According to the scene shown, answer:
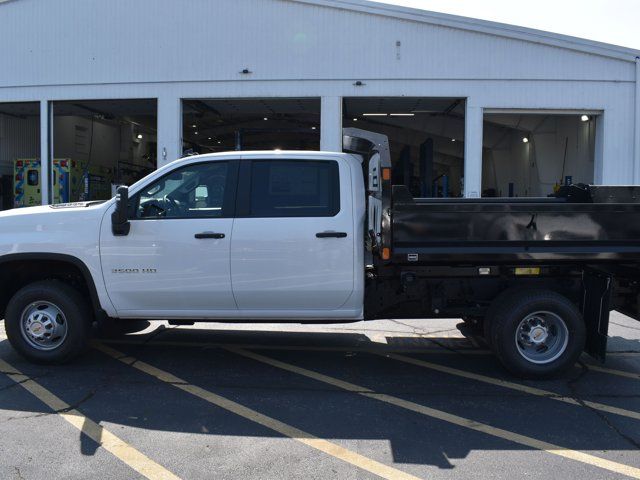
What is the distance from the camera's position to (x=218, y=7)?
1524 cm

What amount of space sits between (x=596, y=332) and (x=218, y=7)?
13.5 meters

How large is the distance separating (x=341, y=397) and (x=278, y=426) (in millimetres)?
780

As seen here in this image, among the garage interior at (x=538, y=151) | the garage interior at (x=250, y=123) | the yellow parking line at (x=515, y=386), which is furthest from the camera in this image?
the garage interior at (x=250, y=123)

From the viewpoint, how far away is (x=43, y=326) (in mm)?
5320

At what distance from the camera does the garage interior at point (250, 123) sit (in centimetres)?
1781

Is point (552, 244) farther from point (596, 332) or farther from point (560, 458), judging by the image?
point (560, 458)

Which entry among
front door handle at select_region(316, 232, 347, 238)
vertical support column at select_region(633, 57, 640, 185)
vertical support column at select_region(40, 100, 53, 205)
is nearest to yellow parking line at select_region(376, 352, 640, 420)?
front door handle at select_region(316, 232, 347, 238)

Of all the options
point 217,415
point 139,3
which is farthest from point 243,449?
point 139,3

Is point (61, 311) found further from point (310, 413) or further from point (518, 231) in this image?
point (518, 231)

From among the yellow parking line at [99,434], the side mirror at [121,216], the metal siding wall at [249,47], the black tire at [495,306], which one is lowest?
the yellow parking line at [99,434]

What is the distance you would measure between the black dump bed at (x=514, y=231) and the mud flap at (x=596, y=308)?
231 mm

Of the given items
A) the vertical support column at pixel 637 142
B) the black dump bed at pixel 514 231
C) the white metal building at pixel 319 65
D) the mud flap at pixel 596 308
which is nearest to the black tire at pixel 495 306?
the black dump bed at pixel 514 231

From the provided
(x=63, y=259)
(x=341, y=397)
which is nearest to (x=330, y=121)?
(x=63, y=259)

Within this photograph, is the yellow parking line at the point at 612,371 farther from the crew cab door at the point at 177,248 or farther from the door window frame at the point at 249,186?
the crew cab door at the point at 177,248
